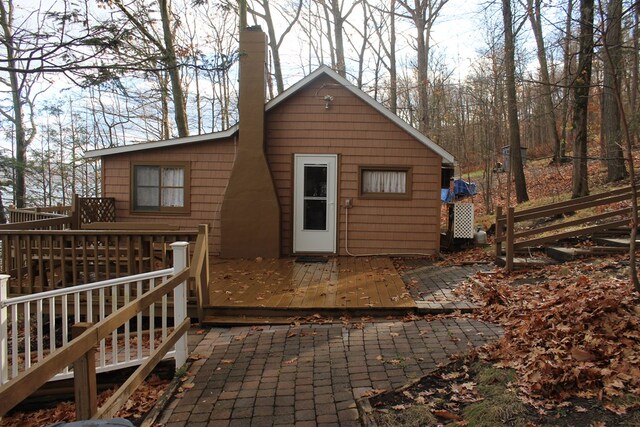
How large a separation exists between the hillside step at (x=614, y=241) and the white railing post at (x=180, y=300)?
22.3 ft

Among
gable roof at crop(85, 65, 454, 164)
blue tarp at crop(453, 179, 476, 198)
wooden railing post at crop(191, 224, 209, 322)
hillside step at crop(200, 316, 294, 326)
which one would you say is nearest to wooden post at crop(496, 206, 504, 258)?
gable roof at crop(85, 65, 454, 164)

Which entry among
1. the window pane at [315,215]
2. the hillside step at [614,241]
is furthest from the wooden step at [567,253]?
the window pane at [315,215]

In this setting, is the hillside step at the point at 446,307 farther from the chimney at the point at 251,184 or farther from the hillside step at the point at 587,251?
the chimney at the point at 251,184

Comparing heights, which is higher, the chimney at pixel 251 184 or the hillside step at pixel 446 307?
the chimney at pixel 251 184

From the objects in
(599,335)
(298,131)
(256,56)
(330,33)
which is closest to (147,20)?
(256,56)

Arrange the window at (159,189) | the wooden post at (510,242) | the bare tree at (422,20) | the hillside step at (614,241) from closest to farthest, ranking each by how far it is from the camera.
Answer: the wooden post at (510,242)
the hillside step at (614,241)
the window at (159,189)
the bare tree at (422,20)

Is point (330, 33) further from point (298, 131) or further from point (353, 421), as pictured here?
point (353, 421)

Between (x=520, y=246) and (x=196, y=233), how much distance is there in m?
5.12

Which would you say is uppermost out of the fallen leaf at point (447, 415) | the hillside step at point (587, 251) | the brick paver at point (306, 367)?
the hillside step at point (587, 251)

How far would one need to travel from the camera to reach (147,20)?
5555mm

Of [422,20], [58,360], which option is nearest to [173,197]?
[58,360]

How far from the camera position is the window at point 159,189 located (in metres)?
9.57

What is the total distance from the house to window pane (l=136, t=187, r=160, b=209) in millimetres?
147

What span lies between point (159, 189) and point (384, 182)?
4.85m
